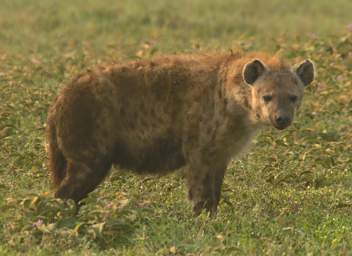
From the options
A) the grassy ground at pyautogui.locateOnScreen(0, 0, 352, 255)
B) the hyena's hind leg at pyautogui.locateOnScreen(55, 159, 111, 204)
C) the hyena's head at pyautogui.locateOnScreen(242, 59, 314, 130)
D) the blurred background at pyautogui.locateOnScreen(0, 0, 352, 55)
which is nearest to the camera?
the grassy ground at pyautogui.locateOnScreen(0, 0, 352, 255)

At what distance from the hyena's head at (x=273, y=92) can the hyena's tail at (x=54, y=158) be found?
1.23 m

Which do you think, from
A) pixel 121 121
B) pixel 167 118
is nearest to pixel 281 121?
pixel 167 118

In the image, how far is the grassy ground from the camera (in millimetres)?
5625

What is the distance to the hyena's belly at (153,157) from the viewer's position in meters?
6.53

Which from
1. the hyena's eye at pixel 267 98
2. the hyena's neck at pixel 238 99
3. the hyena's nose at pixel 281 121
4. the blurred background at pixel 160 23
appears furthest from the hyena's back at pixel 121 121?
the blurred background at pixel 160 23

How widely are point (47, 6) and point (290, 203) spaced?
9.86 metres

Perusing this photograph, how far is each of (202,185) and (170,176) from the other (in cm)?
99

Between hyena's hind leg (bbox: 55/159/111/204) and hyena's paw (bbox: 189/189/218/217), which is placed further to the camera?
hyena's paw (bbox: 189/189/218/217)

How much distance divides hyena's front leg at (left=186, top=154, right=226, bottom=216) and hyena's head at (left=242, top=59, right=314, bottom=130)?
0.45 m

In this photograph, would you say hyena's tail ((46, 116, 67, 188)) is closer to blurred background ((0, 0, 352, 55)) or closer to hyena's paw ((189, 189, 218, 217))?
hyena's paw ((189, 189, 218, 217))

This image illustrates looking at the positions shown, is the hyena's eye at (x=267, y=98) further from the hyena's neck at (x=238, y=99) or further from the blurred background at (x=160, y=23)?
the blurred background at (x=160, y=23)

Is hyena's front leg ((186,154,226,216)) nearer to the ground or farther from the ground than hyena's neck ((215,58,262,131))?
nearer to the ground

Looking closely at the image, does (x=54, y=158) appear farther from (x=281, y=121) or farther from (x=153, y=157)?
(x=281, y=121)

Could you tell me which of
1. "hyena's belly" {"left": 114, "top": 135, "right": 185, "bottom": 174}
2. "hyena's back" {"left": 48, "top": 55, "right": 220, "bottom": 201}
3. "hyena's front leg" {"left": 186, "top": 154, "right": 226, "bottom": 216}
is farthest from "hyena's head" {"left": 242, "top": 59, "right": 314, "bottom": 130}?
"hyena's belly" {"left": 114, "top": 135, "right": 185, "bottom": 174}
